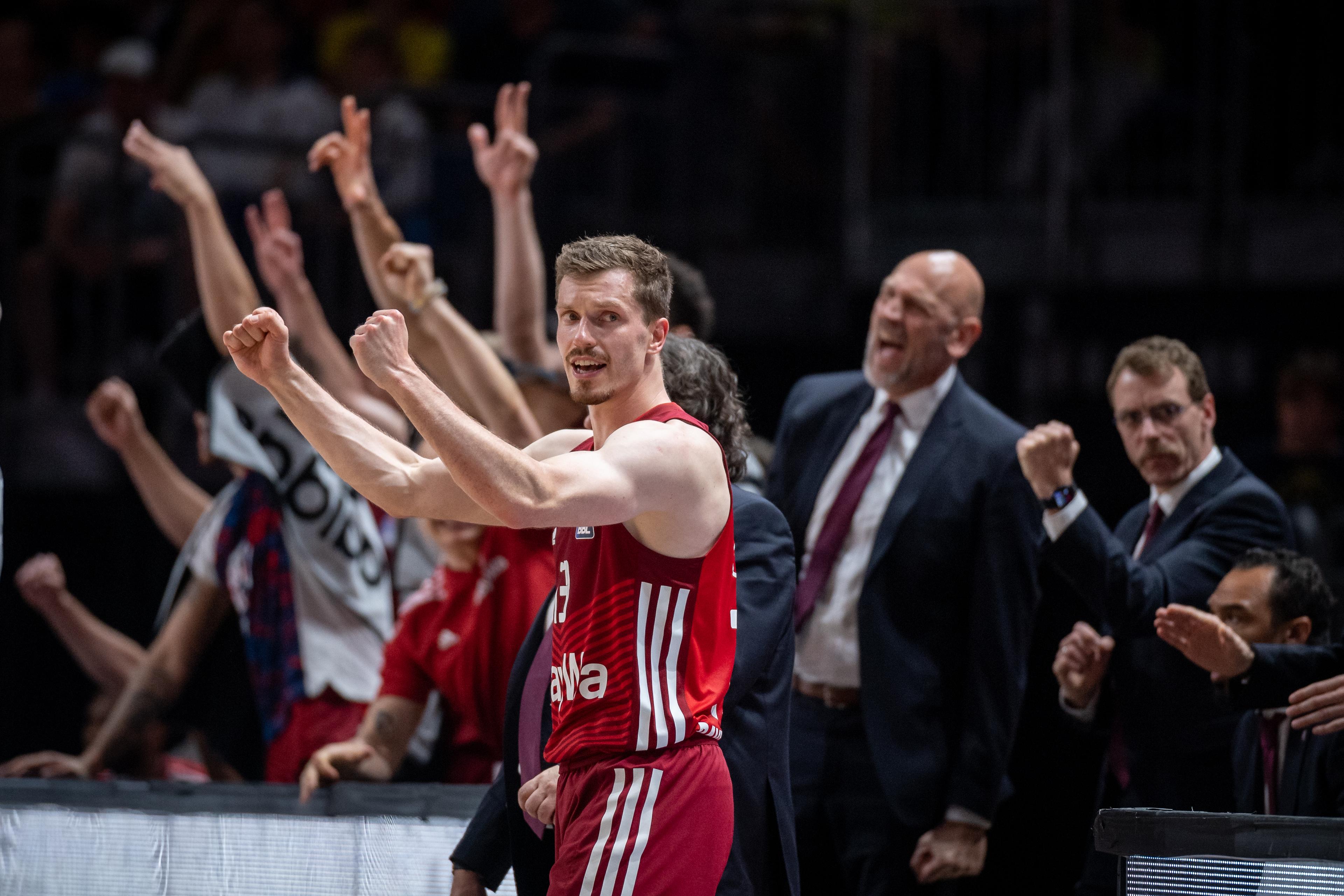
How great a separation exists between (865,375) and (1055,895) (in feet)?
4.61

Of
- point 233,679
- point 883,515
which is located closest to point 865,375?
point 883,515

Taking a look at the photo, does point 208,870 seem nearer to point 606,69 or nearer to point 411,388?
point 411,388

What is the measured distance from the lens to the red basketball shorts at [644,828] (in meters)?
2.60

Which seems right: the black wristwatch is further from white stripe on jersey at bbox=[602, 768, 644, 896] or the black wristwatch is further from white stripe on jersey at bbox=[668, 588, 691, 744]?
white stripe on jersey at bbox=[602, 768, 644, 896]

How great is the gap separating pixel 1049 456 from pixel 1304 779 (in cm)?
87

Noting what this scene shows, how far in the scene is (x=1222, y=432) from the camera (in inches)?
282

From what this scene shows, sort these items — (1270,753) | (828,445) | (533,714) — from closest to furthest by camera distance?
(533,714), (1270,753), (828,445)

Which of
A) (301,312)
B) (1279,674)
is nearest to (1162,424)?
(1279,674)

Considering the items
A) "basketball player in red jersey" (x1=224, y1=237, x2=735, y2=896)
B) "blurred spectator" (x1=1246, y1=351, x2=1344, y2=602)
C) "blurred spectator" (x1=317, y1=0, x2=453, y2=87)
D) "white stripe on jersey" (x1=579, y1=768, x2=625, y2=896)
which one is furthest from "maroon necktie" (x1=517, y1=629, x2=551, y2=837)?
"blurred spectator" (x1=317, y1=0, x2=453, y2=87)

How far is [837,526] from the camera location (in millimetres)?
4035

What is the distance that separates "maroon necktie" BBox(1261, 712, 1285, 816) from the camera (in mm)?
3559

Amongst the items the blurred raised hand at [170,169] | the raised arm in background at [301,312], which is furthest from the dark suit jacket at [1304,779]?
the blurred raised hand at [170,169]

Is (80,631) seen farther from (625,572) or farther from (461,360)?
(625,572)

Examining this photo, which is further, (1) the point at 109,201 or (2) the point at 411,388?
(1) the point at 109,201
